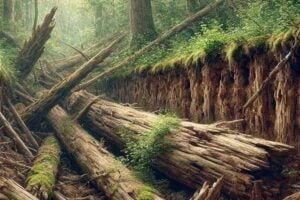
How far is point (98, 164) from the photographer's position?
31.1ft

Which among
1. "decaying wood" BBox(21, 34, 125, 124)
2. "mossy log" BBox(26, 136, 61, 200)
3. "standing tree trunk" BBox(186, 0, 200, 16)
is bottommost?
"mossy log" BBox(26, 136, 61, 200)

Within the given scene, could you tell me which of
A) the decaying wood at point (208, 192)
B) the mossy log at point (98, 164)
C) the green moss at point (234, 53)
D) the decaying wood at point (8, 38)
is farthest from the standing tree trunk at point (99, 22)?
the decaying wood at point (208, 192)

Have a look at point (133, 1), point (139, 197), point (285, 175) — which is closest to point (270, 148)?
point (285, 175)

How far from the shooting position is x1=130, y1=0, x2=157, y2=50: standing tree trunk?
55.1 feet

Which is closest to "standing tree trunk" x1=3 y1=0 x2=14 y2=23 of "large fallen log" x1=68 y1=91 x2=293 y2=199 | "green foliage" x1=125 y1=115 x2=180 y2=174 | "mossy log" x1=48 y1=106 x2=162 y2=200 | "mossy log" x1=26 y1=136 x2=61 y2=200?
"mossy log" x1=48 y1=106 x2=162 y2=200

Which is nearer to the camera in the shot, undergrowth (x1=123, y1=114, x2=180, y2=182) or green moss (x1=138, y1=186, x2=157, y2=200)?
green moss (x1=138, y1=186, x2=157, y2=200)

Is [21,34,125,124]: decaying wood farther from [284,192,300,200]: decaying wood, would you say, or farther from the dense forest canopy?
[284,192,300,200]: decaying wood

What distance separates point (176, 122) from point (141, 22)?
344 inches

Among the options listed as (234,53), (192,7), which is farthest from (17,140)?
(192,7)

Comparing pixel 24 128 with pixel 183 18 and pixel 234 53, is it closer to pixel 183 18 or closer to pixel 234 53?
pixel 234 53

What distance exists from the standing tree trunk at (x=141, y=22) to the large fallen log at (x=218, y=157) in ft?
22.8

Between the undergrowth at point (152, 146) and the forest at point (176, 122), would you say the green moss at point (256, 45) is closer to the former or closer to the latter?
the forest at point (176, 122)

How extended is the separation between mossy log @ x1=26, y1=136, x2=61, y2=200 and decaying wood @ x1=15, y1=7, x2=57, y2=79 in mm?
3639

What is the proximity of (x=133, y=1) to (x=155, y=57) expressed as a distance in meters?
3.93
